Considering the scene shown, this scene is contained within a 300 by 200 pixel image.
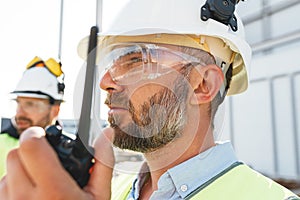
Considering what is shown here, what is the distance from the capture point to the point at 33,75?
2.07m

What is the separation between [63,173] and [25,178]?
0.04 meters

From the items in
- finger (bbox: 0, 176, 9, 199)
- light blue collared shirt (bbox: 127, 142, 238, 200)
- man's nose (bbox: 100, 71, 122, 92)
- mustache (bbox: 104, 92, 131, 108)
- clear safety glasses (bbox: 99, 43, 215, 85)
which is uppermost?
clear safety glasses (bbox: 99, 43, 215, 85)

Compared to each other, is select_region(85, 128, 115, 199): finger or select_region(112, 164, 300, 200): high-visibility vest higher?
select_region(85, 128, 115, 199): finger

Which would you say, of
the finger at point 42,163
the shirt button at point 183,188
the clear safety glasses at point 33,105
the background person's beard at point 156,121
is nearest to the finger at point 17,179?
the finger at point 42,163

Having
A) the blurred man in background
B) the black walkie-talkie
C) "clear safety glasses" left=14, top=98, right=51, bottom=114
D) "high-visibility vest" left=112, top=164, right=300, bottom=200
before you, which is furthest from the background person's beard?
"clear safety glasses" left=14, top=98, right=51, bottom=114

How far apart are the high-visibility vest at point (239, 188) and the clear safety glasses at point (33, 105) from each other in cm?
148

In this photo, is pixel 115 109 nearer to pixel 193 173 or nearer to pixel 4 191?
pixel 193 173

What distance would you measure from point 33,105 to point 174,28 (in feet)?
4.82

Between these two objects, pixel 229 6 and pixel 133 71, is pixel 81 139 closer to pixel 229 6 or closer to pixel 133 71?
pixel 133 71

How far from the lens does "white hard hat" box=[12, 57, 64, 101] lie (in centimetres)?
195

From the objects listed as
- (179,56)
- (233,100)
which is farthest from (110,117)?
(233,100)

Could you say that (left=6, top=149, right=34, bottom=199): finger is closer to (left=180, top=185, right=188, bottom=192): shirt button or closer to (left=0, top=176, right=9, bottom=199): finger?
(left=0, top=176, right=9, bottom=199): finger

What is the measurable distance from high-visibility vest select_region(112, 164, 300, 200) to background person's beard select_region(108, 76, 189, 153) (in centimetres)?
14

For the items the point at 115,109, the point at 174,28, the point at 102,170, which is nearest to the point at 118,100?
the point at 115,109
